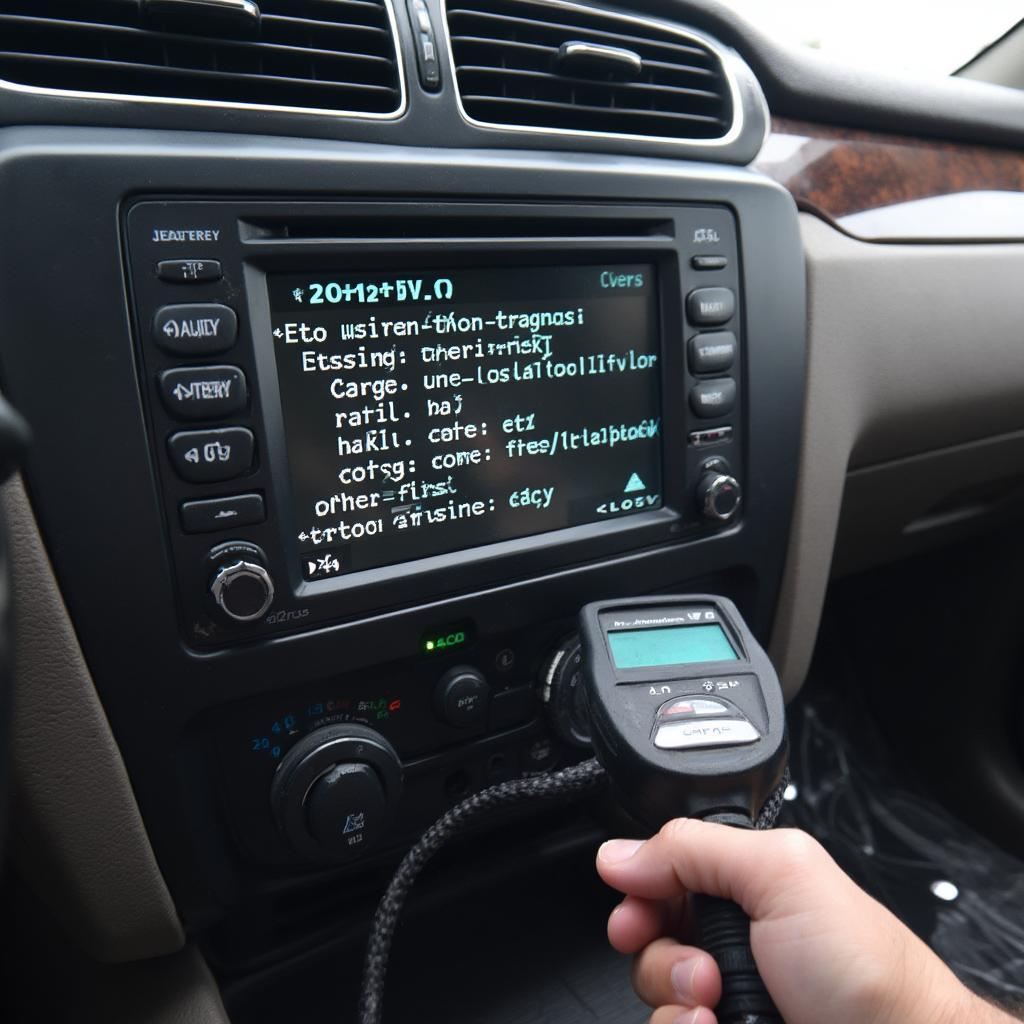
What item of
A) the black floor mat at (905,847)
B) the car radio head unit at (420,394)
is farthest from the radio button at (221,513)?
the black floor mat at (905,847)

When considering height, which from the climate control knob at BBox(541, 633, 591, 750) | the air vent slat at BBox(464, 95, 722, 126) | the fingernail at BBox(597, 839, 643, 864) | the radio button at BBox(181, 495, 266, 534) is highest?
the air vent slat at BBox(464, 95, 722, 126)

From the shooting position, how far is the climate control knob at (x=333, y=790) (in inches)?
25.1

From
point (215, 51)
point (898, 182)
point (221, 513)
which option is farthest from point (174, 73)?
point (898, 182)

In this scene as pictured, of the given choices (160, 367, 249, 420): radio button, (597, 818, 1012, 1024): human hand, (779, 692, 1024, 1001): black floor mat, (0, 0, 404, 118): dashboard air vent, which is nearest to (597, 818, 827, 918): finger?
(597, 818, 1012, 1024): human hand

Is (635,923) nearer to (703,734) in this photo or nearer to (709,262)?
(703,734)

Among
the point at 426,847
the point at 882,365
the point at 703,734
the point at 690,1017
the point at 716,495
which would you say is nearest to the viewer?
the point at 690,1017

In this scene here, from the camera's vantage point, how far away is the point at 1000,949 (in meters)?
1.09

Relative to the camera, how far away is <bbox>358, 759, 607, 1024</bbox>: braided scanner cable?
0.63 meters

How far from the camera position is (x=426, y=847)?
67cm

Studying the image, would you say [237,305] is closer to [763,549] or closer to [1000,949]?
[763,549]

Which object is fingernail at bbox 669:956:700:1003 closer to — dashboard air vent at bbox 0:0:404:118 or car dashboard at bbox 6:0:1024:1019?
car dashboard at bbox 6:0:1024:1019

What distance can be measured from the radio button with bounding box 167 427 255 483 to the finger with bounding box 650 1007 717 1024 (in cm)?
39

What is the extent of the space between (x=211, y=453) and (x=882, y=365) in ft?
2.15

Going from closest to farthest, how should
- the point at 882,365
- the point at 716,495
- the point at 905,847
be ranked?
the point at 716,495
the point at 882,365
the point at 905,847
